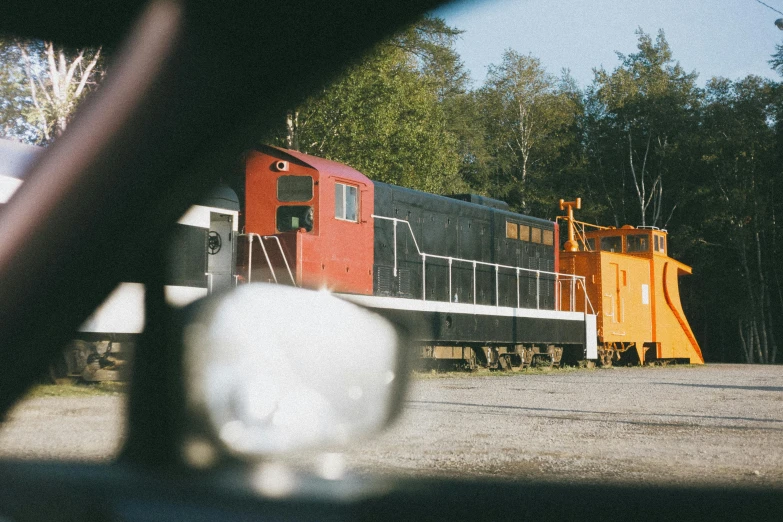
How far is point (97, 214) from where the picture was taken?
23.1 ft

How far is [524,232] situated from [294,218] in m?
6.83

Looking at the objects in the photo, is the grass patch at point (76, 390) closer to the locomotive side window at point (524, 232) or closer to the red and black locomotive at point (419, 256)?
the red and black locomotive at point (419, 256)

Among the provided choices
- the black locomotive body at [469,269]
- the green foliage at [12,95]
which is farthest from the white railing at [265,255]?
the green foliage at [12,95]

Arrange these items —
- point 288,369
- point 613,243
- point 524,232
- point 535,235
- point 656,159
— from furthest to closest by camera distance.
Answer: point 656,159 → point 613,243 → point 535,235 → point 524,232 → point 288,369

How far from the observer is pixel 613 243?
22891mm

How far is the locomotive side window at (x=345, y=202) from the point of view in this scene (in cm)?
1241

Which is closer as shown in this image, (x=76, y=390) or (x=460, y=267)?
(x=76, y=390)

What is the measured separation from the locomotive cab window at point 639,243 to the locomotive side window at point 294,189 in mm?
13322

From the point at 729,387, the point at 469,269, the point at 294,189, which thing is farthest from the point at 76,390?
the point at 729,387

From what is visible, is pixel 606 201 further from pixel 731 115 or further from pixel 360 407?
pixel 360 407

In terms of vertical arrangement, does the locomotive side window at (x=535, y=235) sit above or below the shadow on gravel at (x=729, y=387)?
above

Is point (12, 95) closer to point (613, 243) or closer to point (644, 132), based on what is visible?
point (613, 243)

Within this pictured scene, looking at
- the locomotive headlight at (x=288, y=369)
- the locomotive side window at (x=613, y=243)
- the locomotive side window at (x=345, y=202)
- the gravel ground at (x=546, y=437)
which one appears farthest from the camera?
the locomotive side window at (x=613, y=243)

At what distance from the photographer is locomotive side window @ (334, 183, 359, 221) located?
40.7 ft
